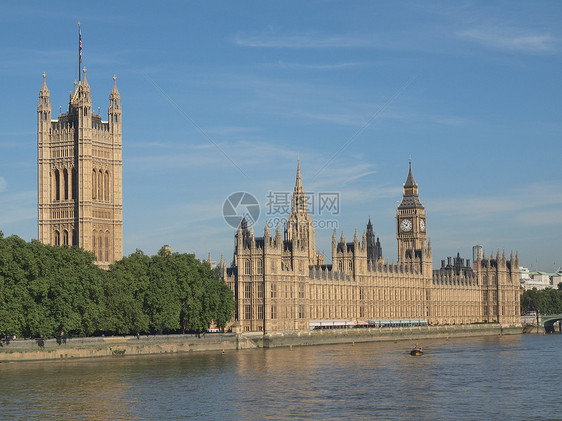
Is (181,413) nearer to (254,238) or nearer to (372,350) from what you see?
(372,350)

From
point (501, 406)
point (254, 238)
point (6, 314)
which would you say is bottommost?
point (501, 406)

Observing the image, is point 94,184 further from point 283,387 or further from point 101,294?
point 283,387

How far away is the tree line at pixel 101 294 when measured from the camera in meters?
90.9

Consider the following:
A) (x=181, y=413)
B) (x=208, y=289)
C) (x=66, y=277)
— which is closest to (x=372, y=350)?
(x=208, y=289)

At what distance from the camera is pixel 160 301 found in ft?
354

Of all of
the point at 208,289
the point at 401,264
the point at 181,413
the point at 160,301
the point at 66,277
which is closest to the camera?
the point at 181,413

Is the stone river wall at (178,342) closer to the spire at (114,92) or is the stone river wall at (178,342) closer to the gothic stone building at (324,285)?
the gothic stone building at (324,285)

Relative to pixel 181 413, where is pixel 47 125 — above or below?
above

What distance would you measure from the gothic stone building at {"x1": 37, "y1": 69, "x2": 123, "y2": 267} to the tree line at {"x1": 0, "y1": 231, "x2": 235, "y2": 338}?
21.5 m

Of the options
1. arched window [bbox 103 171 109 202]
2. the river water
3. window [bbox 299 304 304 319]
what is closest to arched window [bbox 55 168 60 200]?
arched window [bbox 103 171 109 202]

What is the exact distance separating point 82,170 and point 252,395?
236 ft

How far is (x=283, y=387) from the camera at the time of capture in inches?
2985

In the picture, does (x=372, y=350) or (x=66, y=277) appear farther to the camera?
(x=372, y=350)

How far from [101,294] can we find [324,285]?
56.3 m
